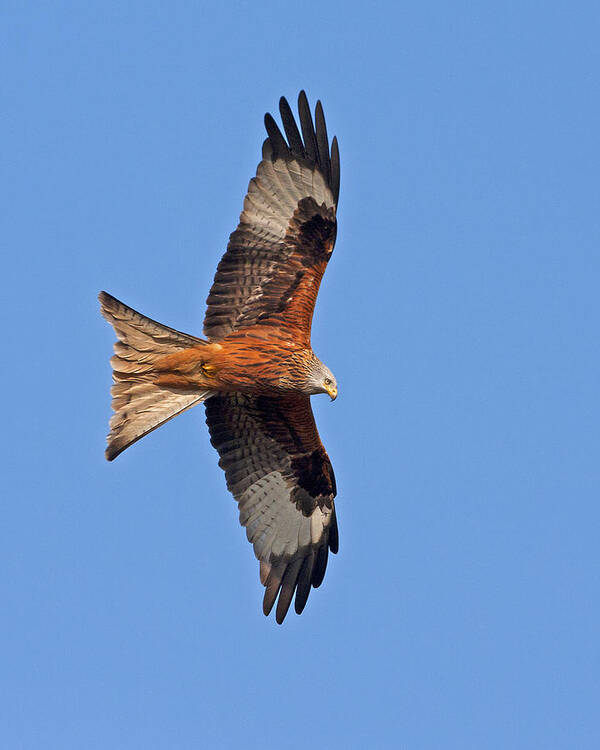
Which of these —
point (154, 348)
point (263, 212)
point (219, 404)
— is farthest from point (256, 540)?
point (263, 212)

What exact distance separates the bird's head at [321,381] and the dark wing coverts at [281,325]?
1.04 feet

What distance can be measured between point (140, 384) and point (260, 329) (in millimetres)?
1247

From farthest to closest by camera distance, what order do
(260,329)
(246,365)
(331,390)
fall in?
(260,329) → (246,365) → (331,390)

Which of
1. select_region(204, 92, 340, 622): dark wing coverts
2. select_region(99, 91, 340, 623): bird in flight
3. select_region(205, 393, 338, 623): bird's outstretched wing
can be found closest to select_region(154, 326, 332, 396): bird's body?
select_region(99, 91, 340, 623): bird in flight

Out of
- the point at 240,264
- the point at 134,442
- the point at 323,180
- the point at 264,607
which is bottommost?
the point at 264,607

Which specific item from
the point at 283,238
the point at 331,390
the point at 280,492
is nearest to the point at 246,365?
the point at 331,390

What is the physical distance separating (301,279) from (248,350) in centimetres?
85

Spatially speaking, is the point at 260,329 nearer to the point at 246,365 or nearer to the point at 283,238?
the point at 246,365

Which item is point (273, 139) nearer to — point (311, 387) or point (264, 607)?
point (311, 387)

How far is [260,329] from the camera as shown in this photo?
1220 cm

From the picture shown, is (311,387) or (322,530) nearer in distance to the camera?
(311,387)

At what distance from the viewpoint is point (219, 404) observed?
12.8 meters

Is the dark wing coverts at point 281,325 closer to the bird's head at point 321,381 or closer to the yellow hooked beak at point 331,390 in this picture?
the bird's head at point 321,381

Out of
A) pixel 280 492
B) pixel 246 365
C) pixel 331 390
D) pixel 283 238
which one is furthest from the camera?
pixel 280 492
